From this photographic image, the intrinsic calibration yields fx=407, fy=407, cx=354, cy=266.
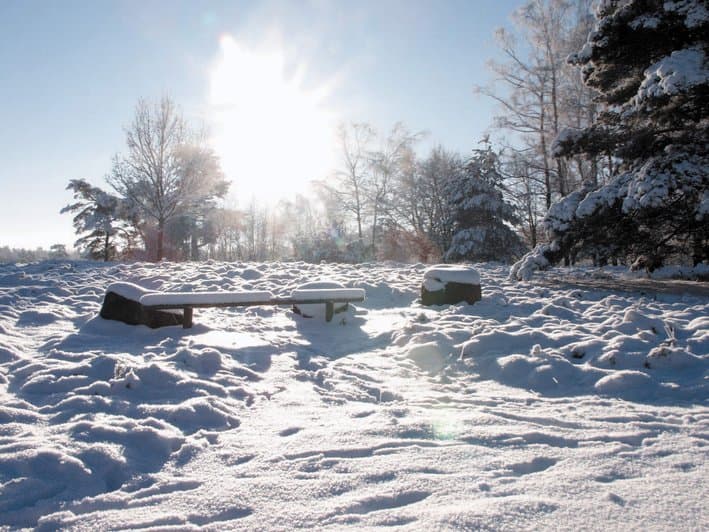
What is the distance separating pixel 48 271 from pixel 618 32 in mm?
12271

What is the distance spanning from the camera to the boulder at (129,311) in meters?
5.08

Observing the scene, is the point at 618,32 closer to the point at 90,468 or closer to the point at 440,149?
the point at 90,468

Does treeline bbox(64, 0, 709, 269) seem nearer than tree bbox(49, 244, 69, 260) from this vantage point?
Yes

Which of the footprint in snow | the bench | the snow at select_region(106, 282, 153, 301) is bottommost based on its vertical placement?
the footprint in snow

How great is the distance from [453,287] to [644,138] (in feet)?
14.4

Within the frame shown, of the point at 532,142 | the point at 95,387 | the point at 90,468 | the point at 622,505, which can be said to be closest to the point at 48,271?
the point at 95,387

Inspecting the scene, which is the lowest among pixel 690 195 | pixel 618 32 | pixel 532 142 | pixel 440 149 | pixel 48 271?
pixel 48 271

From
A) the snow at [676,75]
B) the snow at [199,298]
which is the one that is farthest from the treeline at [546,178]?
the snow at [199,298]

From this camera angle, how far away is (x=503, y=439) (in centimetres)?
244

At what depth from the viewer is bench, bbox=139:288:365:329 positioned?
16.1 ft

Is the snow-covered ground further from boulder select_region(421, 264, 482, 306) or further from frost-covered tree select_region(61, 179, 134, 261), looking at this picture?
frost-covered tree select_region(61, 179, 134, 261)

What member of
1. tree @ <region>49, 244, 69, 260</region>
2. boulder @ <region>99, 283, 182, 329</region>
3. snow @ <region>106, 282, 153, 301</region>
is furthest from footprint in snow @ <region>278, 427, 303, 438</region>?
tree @ <region>49, 244, 69, 260</region>

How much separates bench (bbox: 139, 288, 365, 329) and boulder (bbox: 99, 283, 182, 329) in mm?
210

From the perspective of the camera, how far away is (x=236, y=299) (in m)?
5.49
